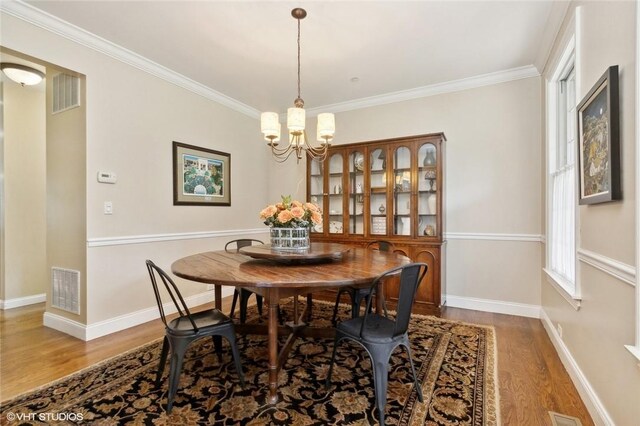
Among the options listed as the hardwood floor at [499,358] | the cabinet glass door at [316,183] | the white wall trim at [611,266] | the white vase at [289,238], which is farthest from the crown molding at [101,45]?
the white wall trim at [611,266]

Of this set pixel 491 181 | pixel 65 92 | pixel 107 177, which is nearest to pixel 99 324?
pixel 107 177

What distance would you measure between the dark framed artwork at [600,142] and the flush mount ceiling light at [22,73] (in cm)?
471

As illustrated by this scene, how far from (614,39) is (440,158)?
197 centimetres

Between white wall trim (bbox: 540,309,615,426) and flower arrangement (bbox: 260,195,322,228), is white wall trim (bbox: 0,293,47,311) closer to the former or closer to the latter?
flower arrangement (bbox: 260,195,322,228)

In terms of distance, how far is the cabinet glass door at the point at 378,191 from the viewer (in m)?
3.81

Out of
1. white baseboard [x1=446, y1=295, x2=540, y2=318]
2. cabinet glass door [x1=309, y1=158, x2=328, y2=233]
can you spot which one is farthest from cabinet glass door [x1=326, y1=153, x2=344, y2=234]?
white baseboard [x1=446, y1=295, x2=540, y2=318]

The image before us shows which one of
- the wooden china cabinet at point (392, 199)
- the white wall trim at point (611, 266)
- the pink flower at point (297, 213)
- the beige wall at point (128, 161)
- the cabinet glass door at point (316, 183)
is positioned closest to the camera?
the white wall trim at point (611, 266)

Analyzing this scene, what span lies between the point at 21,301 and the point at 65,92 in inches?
104

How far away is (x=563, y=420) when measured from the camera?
164cm

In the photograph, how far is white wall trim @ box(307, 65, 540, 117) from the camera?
132 inches

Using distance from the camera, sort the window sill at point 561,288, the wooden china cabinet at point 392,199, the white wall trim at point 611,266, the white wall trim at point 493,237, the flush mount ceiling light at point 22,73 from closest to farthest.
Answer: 1. the white wall trim at point 611,266
2. the window sill at point 561,288
3. the flush mount ceiling light at point 22,73
4. the white wall trim at point 493,237
5. the wooden china cabinet at point 392,199

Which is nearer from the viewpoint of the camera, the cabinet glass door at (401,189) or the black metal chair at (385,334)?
the black metal chair at (385,334)

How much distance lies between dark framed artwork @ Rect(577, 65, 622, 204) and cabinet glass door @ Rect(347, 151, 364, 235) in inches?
92.1

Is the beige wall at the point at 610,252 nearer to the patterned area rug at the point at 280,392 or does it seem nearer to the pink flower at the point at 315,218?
the patterned area rug at the point at 280,392
